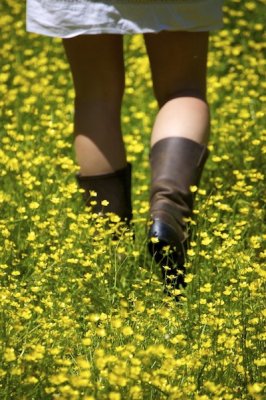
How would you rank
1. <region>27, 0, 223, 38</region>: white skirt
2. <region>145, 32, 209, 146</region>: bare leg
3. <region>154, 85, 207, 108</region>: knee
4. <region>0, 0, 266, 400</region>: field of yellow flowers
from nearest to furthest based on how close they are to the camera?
<region>0, 0, 266, 400</region>: field of yellow flowers
<region>27, 0, 223, 38</region>: white skirt
<region>145, 32, 209, 146</region>: bare leg
<region>154, 85, 207, 108</region>: knee

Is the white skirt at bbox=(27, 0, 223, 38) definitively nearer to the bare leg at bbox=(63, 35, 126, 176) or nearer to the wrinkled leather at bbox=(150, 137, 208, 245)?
the bare leg at bbox=(63, 35, 126, 176)

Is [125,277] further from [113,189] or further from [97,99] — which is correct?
[97,99]

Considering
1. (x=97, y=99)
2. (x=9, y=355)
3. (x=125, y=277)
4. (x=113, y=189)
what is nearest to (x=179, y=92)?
(x=97, y=99)

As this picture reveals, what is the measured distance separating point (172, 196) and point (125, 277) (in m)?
0.28

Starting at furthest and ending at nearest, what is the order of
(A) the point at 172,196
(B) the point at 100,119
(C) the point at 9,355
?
(B) the point at 100,119, (A) the point at 172,196, (C) the point at 9,355

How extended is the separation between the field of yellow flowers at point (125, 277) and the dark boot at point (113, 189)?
55mm

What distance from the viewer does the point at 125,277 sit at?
12.0 feet

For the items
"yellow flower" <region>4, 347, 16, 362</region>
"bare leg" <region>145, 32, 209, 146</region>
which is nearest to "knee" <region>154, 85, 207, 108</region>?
"bare leg" <region>145, 32, 209, 146</region>

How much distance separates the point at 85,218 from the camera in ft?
12.2

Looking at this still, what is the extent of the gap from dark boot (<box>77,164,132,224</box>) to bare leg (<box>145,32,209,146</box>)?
153 mm

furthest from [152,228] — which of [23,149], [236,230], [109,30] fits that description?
[23,149]

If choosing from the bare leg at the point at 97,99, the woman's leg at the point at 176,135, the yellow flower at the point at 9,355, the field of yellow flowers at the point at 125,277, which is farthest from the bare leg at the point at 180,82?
the yellow flower at the point at 9,355

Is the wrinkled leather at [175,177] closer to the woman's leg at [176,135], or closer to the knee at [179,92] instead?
the woman's leg at [176,135]

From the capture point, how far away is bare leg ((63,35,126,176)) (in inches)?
144
